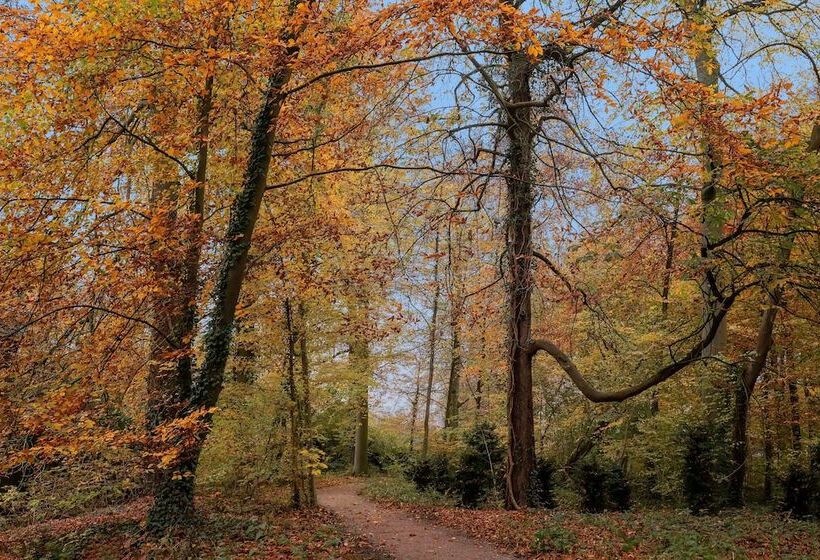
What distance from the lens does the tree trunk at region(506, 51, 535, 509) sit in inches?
344

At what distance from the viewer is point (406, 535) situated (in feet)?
29.5

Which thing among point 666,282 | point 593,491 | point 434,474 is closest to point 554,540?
point 593,491

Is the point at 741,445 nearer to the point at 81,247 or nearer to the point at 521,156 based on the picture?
the point at 521,156

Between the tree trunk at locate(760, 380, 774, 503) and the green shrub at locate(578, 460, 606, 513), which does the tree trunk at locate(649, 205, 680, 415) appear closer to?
Answer: the tree trunk at locate(760, 380, 774, 503)

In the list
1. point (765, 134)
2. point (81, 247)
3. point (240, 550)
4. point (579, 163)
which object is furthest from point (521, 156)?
point (240, 550)

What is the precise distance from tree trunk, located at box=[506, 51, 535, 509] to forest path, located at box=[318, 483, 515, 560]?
5.66 feet

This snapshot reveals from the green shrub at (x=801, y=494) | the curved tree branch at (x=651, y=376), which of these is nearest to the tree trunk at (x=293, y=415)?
the curved tree branch at (x=651, y=376)

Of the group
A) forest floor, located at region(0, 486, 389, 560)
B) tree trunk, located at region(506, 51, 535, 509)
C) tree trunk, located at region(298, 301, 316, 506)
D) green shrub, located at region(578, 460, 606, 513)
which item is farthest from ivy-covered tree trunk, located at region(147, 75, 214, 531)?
green shrub, located at region(578, 460, 606, 513)

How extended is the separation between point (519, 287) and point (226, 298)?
4.67m

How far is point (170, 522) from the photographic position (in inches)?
287

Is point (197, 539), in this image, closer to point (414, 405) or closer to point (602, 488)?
point (602, 488)

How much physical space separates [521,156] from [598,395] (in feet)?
13.1

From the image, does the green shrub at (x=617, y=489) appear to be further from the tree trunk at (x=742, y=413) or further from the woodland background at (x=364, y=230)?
the tree trunk at (x=742, y=413)

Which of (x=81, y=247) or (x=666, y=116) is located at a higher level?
(x=666, y=116)
